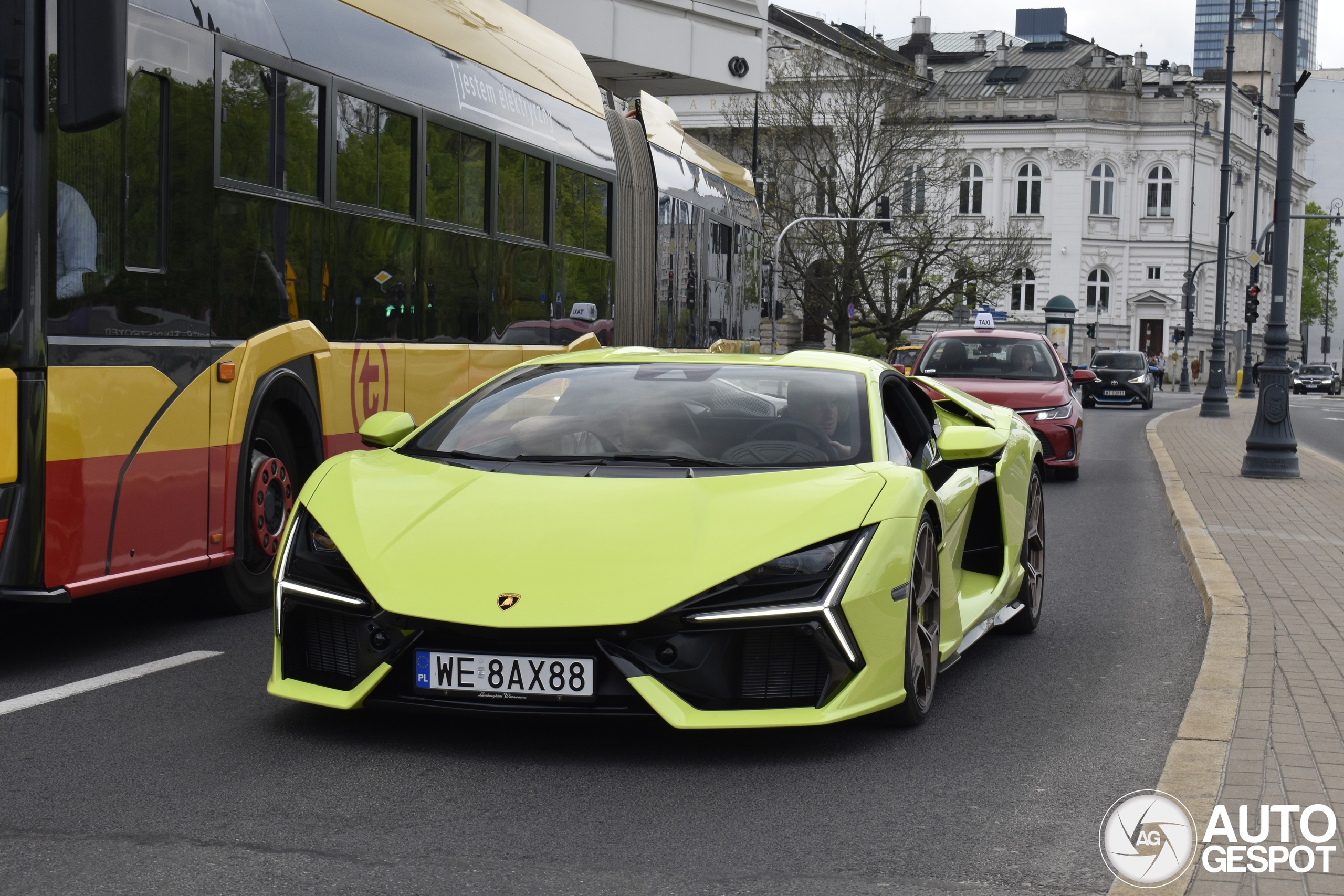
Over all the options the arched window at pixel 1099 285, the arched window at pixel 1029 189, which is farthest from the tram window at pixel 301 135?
the arched window at pixel 1099 285

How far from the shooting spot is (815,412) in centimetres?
618

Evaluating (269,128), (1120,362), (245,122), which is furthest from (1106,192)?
(245,122)

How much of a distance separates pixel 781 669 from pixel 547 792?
0.78 metres

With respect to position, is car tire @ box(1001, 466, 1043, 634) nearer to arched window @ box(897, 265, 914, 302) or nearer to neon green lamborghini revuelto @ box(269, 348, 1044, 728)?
neon green lamborghini revuelto @ box(269, 348, 1044, 728)

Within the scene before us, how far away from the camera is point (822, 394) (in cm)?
631

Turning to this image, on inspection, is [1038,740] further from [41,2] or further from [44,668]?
[41,2]

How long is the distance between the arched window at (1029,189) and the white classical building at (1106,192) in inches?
2.5

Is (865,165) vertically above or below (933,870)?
above

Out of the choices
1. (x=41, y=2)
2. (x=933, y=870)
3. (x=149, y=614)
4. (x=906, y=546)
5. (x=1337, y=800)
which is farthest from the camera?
(x=149, y=614)

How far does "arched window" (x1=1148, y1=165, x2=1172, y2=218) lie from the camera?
91062mm

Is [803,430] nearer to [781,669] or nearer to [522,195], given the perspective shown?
[781,669]

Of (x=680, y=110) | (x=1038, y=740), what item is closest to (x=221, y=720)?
(x=1038, y=740)

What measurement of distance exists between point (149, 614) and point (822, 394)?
368 centimetres

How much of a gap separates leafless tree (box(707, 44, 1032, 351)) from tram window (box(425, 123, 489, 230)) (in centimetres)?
4395
